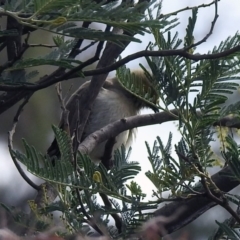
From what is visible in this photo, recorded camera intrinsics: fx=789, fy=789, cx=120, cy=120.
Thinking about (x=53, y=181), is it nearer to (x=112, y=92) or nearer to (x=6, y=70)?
(x=6, y=70)

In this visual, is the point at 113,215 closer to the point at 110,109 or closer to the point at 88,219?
the point at 88,219

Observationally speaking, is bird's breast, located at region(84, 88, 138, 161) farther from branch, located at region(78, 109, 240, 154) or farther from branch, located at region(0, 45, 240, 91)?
branch, located at region(0, 45, 240, 91)

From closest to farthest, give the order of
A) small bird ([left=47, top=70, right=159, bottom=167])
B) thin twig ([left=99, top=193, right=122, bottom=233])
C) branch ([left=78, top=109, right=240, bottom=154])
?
thin twig ([left=99, top=193, right=122, bottom=233]), branch ([left=78, top=109, right=240, bottom=154]), small bird ([left=47, top=70, right=159, bottom=167])

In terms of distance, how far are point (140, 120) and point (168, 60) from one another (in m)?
1.16

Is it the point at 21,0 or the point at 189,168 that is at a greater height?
the point at 21,0

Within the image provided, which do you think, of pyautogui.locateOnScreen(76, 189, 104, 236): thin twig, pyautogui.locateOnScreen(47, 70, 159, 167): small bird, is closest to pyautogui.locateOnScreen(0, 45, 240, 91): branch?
pyautogui.locateOnScreen(76, 189, 104, 236): thin twig

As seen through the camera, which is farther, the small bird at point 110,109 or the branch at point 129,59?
the small bird at point 110,109

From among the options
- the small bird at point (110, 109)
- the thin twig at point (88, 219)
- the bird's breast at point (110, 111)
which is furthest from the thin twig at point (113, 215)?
the bird's breast at point (110, 111)

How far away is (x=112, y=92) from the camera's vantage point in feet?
13.8

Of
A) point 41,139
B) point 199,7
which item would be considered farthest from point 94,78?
point 41,139

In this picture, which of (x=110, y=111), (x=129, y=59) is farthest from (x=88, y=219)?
(x=110, y=111)

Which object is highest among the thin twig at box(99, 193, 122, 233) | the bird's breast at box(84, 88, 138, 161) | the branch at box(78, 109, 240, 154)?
the bird's breast at box(84, 88, 138, 161)

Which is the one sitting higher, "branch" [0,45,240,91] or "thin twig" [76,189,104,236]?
"branch" [0,45,240,91]

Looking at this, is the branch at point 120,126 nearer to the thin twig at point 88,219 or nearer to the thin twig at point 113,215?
the thin twig at point 113,215
